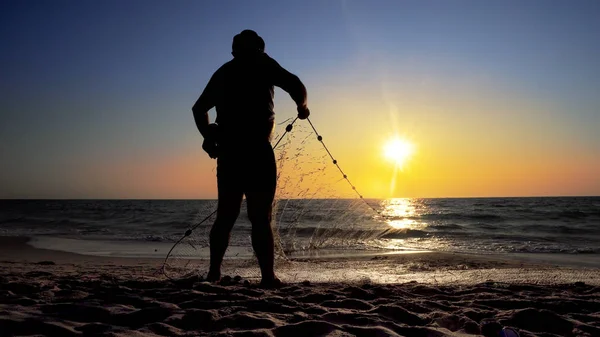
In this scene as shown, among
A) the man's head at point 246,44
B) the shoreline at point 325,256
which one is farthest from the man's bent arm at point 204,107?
the shoreline at point 325,256

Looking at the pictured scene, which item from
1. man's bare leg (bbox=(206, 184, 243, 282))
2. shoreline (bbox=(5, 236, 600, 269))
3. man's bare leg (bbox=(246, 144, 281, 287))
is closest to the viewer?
man's bare leg (bbox=(246, 144, 281, 287))

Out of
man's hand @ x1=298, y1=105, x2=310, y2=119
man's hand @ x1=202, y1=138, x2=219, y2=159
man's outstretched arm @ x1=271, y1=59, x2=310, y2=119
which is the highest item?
man's outstretched arm @ x1=271, y1=59, x2=310, y2=119

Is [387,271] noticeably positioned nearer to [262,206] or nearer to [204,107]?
[262,206]

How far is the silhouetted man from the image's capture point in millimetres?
3764

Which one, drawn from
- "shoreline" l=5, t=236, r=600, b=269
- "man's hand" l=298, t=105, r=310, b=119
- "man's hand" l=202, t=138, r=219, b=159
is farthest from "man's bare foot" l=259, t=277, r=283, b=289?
"shoreline" l=5, t=236, r=600, b=269

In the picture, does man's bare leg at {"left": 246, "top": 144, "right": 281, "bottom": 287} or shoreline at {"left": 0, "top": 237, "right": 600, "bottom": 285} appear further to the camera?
shoreline at {"left": 0, "top": 237, "right": 600, "bottom": 285}

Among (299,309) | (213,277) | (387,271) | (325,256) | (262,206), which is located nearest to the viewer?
(299,309)

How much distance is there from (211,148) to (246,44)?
0.94 metres

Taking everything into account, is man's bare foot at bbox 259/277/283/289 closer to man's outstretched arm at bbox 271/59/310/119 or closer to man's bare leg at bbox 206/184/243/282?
man's bare leg at bbox 206/184/243/282

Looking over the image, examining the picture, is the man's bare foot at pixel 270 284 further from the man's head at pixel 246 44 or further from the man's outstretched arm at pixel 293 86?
the man's head at pixel 246 44

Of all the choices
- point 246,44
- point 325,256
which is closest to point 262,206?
point 246,44

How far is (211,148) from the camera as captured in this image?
12.6ft

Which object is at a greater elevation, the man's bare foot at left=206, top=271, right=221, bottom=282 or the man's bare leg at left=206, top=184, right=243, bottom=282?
the man's bare leg at left=206, top=184, right=243, bottom=282

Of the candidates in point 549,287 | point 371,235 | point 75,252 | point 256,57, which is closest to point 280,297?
point 256,57
